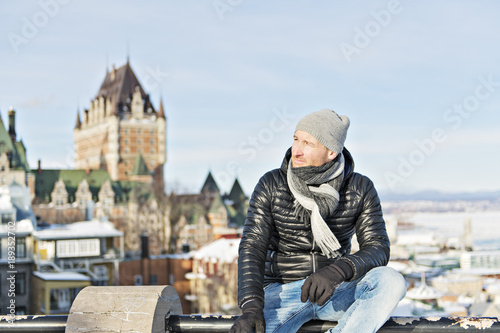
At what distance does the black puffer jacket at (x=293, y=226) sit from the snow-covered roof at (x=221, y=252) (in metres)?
33.5

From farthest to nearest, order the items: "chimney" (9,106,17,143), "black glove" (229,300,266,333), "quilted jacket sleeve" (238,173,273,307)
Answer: "chimney" (9,106,17,143) < "quilted jacket sleeve" (238,173,273,307) < "black glove" (229,300,266,333)

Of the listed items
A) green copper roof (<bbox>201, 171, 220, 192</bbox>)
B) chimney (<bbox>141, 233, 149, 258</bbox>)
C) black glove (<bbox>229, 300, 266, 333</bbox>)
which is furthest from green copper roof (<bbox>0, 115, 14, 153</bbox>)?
black glove (<bbox>229, 300, 266, 333</bbox>)

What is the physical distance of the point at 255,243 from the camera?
2334 millimetres

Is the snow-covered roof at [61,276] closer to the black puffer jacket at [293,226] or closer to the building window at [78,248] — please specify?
the building window at [78,248]

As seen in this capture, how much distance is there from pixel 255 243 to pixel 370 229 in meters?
0.45

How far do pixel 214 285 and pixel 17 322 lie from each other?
112 feet

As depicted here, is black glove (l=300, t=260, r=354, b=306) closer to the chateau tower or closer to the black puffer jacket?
the black puffer jacket

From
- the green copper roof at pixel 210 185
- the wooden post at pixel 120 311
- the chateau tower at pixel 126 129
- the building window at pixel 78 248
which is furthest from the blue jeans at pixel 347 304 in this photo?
the chateau tower at pixel 126 129

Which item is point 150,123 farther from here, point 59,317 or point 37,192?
point 59,317

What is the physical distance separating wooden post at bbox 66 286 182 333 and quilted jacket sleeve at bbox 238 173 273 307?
29cm

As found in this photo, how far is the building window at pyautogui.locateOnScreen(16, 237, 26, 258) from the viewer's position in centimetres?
3319

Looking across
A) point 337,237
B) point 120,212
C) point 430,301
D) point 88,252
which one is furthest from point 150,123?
point 337,237

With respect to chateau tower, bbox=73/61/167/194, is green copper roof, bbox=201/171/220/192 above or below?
below

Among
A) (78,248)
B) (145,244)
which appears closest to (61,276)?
(78,248)
